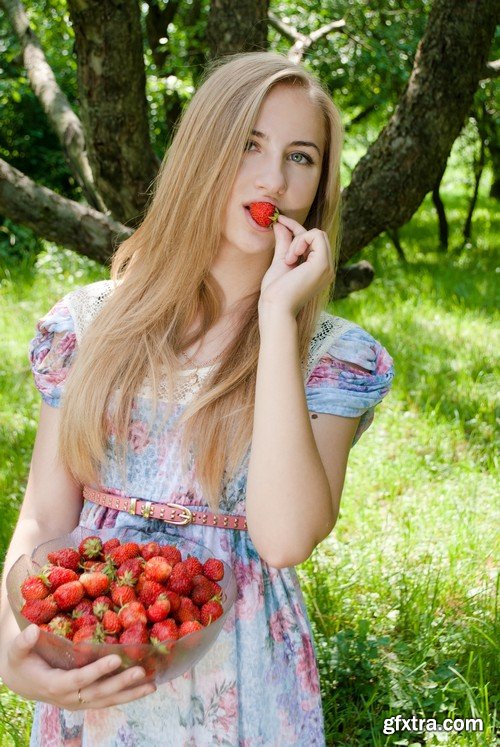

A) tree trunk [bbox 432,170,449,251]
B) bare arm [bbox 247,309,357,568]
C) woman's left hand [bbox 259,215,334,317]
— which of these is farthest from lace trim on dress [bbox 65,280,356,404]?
tree trunk [bbox 432,170,449,251]

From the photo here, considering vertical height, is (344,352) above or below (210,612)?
above

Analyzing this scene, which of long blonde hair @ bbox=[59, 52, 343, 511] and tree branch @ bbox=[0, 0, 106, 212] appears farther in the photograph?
tree branch @ bbox=[0, 0, 106, 212]

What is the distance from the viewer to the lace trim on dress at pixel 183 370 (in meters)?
1.67

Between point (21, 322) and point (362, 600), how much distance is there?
366 centimetres

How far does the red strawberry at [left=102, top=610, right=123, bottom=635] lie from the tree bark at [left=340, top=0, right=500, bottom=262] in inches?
74.6

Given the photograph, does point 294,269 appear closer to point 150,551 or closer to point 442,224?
point 150,551

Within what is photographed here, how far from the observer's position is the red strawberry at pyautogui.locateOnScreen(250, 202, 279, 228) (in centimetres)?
160

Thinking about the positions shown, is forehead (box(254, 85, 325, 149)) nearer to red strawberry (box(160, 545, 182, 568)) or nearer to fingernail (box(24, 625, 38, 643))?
red strawberry (box(160, 545, 182, 568))

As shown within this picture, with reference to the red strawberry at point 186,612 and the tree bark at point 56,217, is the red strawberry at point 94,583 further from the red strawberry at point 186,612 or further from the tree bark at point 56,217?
the tree bark at point 56,217

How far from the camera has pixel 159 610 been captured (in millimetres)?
1258

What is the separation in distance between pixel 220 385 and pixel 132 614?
543mm

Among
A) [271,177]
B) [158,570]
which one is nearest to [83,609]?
[158,570]

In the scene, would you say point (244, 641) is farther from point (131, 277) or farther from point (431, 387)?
point (431, 387)

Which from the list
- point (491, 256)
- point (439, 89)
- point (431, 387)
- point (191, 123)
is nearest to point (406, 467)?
point (431, 387)
